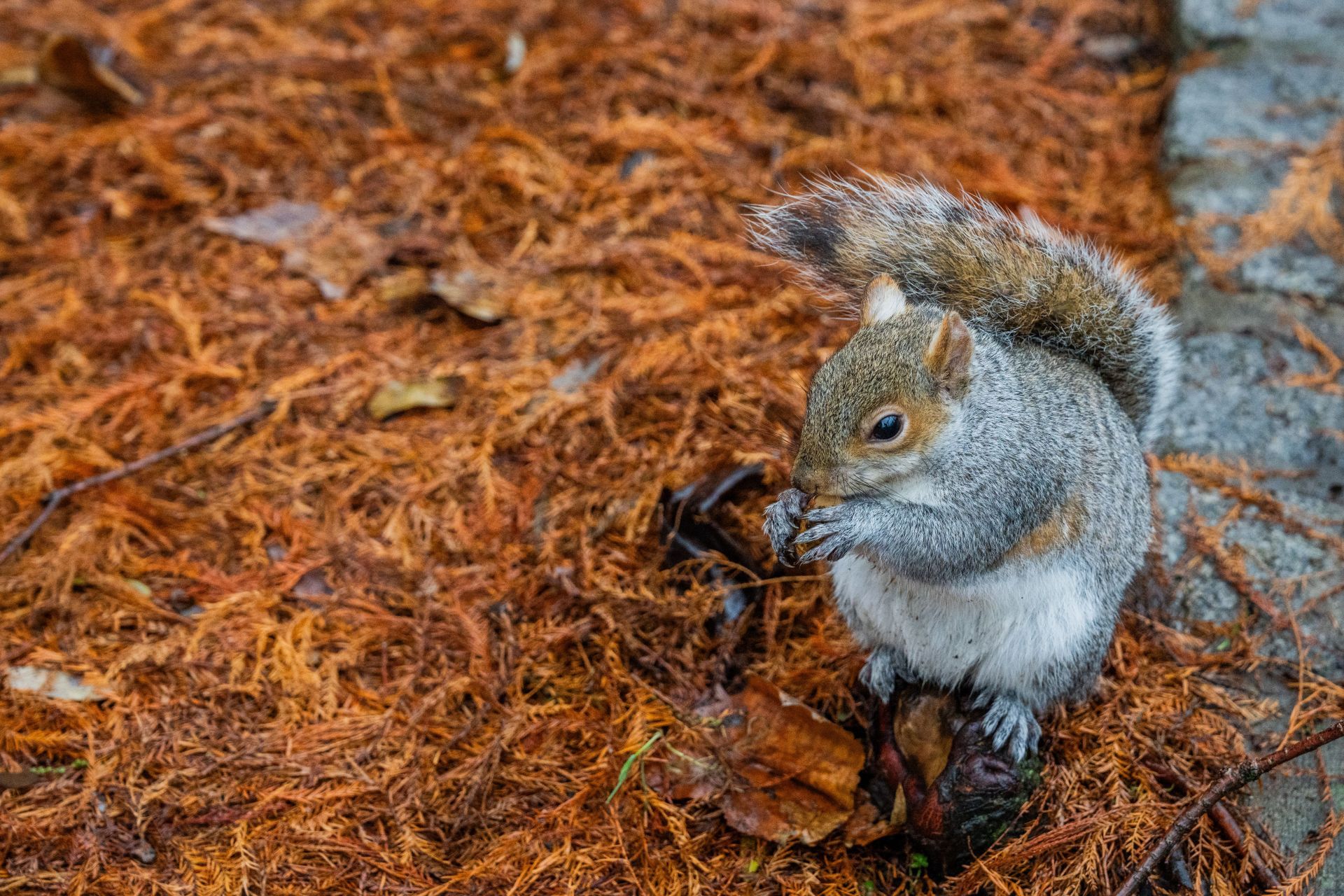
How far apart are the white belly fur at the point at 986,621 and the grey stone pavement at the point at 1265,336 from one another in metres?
0.46

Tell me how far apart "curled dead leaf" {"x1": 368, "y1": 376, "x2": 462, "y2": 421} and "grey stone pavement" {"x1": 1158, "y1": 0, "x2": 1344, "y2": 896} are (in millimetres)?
1711

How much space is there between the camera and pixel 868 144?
344 cm

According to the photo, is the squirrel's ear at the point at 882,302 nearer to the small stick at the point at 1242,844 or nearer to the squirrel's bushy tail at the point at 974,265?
the squirrel's bushy tail at the point at 974,265

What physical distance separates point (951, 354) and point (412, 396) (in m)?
1.49

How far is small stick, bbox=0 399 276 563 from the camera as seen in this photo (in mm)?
2396

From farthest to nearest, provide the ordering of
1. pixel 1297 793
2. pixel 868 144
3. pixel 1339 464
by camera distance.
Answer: pixel 868 144 → pixel 1339 464 → pixel 1297 793

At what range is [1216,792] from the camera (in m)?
1.75

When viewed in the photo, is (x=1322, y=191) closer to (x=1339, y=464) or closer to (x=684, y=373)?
(x=1339, y=464)

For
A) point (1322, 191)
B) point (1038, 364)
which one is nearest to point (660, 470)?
point (1038, 364)

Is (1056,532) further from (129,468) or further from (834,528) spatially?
(129,468)

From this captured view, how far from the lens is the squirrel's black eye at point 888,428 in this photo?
174 centimetres

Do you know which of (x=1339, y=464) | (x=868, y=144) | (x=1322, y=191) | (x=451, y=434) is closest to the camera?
(x=1339, y=464)

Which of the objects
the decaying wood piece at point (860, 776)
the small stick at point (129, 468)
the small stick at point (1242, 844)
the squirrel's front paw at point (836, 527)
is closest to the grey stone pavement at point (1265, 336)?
the small stick at point (1242, 844)

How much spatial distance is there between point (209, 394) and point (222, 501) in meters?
0.39
